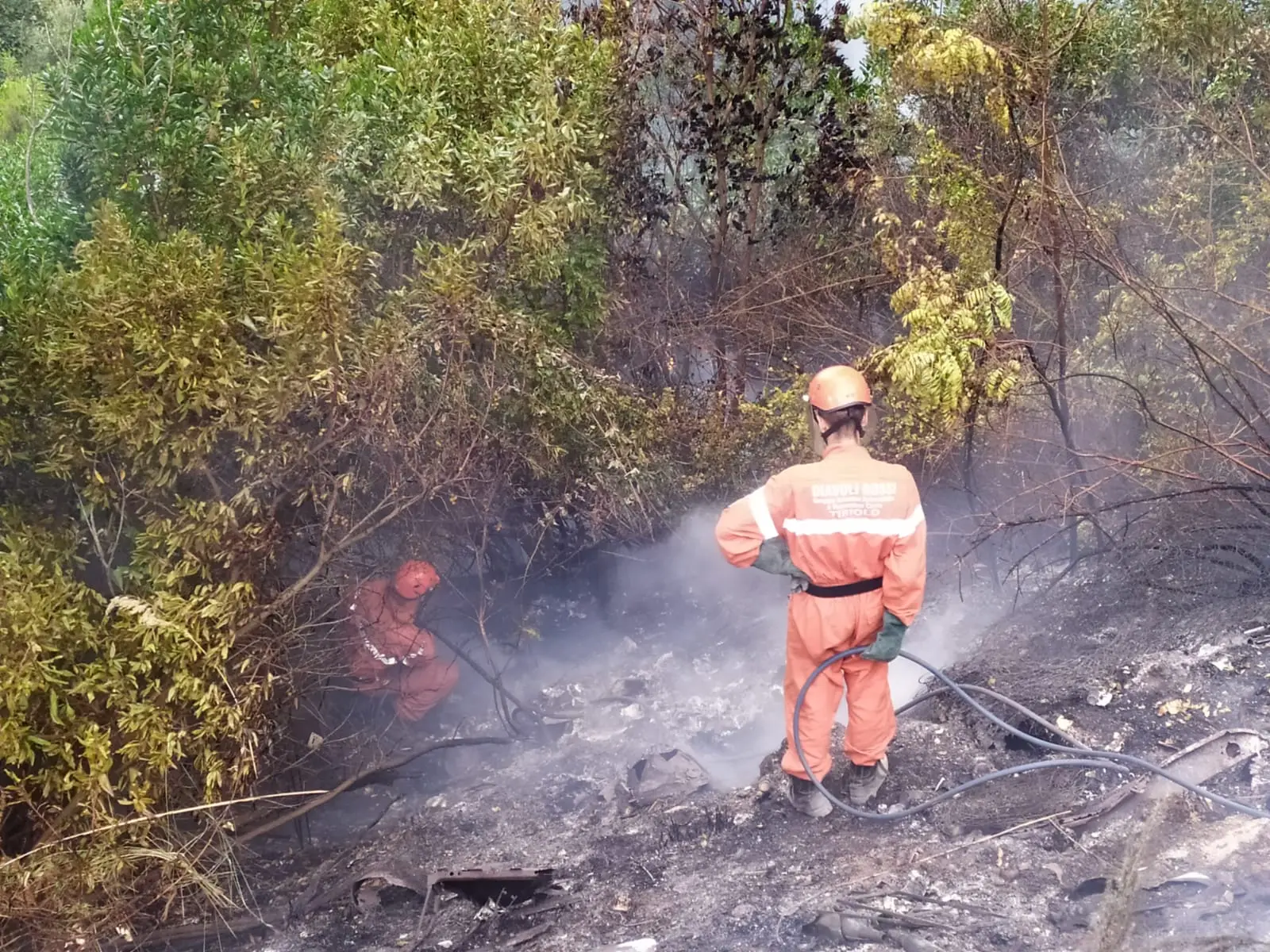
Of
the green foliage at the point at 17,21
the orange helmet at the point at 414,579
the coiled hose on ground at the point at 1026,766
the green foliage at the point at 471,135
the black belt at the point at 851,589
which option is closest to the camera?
the coiled hose on ground at the point at 1026,766

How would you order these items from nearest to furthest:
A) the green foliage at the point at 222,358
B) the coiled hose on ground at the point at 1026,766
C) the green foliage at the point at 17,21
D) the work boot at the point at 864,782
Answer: the coiled hose on ground at the point at 1026,766, the green foliage at the point at 222,358, the work boot at the point at 864,782, the green foliage at the point at 17,21

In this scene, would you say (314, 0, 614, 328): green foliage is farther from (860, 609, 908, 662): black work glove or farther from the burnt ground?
the burnt ground

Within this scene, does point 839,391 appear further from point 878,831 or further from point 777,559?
point 878,831

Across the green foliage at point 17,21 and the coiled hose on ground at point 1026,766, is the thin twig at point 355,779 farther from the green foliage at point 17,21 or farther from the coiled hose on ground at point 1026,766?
the green foliage at point 17,21

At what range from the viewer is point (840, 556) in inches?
151

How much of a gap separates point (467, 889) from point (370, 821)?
180 cm

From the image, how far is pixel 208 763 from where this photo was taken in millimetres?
3928

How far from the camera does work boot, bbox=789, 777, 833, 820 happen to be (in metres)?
4.23

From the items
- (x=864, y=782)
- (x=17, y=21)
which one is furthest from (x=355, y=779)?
(x=17, y=21)

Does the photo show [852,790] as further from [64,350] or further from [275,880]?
[64,350]

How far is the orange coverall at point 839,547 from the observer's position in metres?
3.76

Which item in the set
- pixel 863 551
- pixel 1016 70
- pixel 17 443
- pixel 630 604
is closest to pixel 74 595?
pixel 17 443

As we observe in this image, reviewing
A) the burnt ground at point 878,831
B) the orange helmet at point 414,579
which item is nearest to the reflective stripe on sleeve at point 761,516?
the burnt ground at point 878,831

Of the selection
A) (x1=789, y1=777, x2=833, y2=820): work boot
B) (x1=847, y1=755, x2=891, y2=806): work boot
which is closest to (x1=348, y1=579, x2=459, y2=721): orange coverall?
(x1=789, y1=777, x2=833, y2=820): work boot
